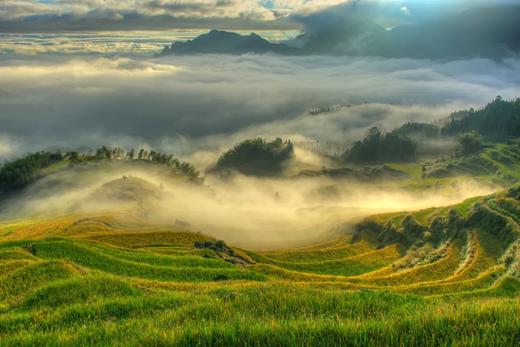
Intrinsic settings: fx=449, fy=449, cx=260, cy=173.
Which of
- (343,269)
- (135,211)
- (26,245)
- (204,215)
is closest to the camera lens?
(26,245)

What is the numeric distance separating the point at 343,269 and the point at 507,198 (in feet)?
173

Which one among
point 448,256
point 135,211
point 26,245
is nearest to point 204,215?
point 135,211

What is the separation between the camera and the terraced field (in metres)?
9.20

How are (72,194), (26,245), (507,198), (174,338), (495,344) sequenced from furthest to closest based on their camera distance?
(72,194)
(507,198)
(26,245)
(174,338)
(495,344)

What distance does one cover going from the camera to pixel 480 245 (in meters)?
93.6

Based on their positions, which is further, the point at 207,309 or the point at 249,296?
the point at 249,296

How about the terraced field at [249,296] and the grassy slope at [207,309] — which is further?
the terraced field at [249,296]

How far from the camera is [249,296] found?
597 inches

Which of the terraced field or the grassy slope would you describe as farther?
the terraced field

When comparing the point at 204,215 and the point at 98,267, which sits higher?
the point at 98,267

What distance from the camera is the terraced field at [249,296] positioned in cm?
920

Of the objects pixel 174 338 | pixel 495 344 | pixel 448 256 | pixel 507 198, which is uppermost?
pixel 495 344

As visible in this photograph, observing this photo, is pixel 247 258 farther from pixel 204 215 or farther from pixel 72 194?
pixel 72 194

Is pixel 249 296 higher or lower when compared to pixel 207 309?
lower
